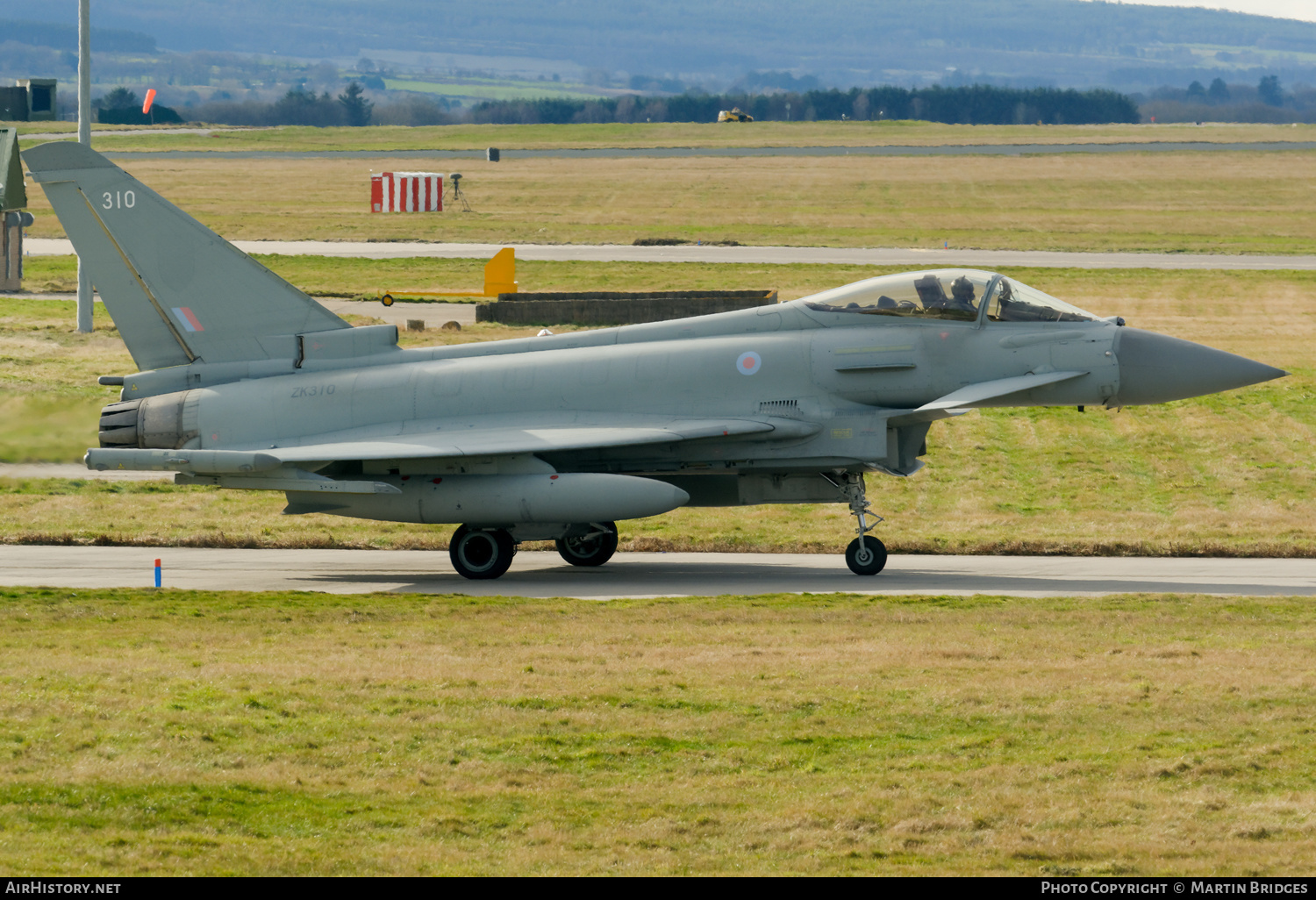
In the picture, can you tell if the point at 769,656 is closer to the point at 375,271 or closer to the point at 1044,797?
the point at 1044,797

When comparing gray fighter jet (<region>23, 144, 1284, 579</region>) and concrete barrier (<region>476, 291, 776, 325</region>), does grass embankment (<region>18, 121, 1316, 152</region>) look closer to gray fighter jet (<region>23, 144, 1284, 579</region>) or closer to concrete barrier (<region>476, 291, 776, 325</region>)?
concrete barrier (<region>476, 291, 776, 325</region>)

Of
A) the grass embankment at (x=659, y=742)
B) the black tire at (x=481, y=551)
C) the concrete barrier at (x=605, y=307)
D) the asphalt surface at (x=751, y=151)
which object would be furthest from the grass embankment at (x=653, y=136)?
the grass embankment at (x=659, y=742)

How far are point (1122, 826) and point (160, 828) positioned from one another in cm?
A: 550

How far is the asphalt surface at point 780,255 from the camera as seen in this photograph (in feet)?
168

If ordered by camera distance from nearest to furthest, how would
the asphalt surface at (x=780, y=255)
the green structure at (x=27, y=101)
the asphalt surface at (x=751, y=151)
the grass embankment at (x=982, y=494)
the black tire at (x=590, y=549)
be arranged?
the black tire at (x=590, y=549) → the grass embankment at (x=982, y=494) → the asphalt surface at (x=780, y=255) → the asphalt surface at (x=751, y=151) → the green structure at (x=27, y=101)

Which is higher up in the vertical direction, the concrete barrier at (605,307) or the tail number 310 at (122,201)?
the tail number 310 at (122,201)

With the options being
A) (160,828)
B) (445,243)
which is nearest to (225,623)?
(160,828)

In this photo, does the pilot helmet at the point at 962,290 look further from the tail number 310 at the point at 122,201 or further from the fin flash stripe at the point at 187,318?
the tail number 310 at the point at 122,201

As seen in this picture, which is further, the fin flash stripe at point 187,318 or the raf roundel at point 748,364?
the fin flash stripe at point 187,318

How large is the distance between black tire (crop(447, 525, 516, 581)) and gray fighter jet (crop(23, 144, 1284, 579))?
2cm

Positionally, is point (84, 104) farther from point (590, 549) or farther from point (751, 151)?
point (751, 151)

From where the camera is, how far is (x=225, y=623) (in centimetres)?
1478

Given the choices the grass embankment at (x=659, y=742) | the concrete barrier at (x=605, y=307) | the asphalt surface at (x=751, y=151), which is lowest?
the grass embankment at (x=659, y=742)

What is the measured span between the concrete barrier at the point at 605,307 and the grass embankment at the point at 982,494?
9268mm
